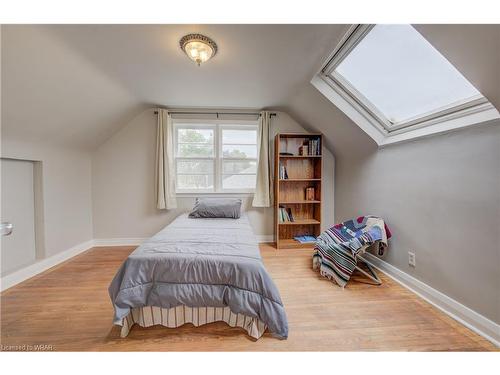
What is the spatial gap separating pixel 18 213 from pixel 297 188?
350cm

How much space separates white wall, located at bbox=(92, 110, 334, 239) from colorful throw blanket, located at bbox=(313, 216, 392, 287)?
2.39 m

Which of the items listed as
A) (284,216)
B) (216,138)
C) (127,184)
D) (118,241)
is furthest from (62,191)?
(284,216)

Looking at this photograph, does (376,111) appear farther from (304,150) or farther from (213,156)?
(213,156)

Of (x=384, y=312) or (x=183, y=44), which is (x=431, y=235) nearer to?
(x=384, y=312)

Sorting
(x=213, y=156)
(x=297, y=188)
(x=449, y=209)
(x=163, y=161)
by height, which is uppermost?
(x=213, y=156)

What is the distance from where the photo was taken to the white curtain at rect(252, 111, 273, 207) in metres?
3.09

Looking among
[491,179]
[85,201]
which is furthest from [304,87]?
[85,201]

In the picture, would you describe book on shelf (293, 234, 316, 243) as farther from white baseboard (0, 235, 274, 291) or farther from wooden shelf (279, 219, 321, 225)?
white baseboard (0, 235, 274, 291)

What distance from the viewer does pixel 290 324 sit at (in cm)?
142

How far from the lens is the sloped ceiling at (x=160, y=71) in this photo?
1.20m

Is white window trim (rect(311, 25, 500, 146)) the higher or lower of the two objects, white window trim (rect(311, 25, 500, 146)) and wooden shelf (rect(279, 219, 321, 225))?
the higher

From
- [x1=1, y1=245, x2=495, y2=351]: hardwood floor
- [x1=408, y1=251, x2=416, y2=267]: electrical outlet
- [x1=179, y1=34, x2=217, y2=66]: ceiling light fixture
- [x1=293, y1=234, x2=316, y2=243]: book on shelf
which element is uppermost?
[x1=179, y1=34, x2=217, y2=66]: ceiling light fixture

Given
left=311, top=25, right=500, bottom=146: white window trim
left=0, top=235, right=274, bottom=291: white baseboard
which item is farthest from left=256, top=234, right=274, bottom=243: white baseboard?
left=311, top=25, right=500, bottom=146: white window trim

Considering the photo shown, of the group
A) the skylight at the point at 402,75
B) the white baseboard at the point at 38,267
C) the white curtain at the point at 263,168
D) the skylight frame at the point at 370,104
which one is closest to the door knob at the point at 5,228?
the white baseboard at the point at 38,267
